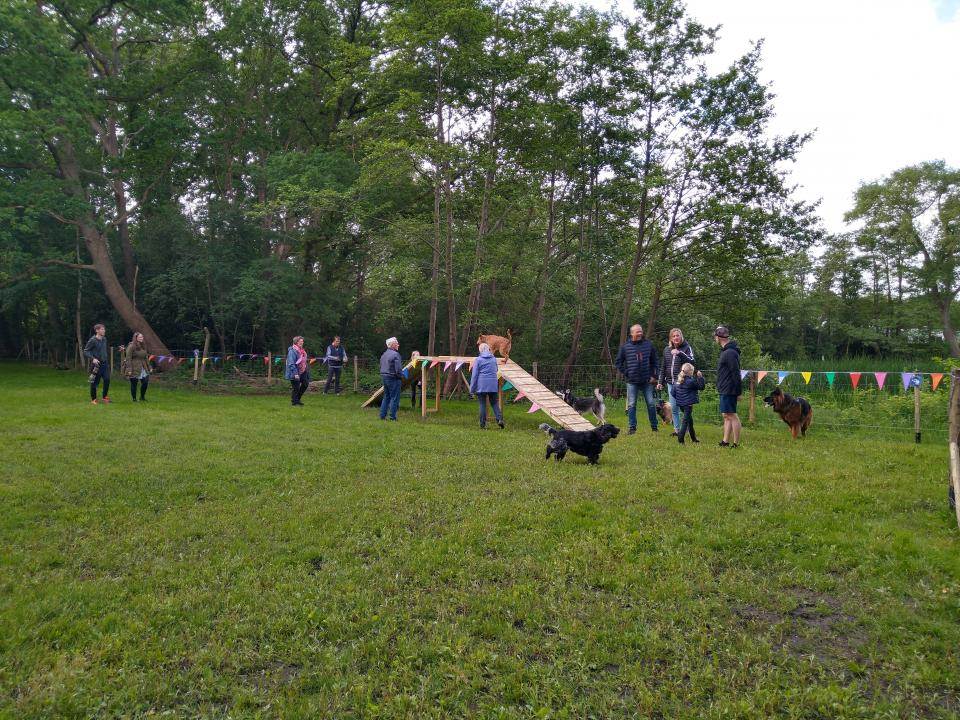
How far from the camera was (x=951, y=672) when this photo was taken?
8.82 ft

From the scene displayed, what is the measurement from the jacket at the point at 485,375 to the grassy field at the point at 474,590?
153 inches

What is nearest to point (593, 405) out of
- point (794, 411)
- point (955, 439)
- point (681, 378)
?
point (681, 378)

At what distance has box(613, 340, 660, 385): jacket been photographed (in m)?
9.77

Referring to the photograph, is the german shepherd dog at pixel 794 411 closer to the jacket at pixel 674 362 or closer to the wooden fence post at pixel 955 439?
the jacket at pixel 674 362

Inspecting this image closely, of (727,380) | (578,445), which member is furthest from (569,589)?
(727,380)

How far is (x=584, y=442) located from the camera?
732 cm

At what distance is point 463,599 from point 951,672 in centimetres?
241

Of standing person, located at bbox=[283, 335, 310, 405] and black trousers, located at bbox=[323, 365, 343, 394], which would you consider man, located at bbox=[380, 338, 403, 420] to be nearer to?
standing person, located at bbox=[283, 335, 310, 405]

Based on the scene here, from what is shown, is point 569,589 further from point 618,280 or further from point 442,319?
point 442,319

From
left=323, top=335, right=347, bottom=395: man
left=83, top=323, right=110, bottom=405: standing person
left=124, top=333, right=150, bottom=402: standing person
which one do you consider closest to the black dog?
left=83, top=323, right=110, bottom=405: standing person

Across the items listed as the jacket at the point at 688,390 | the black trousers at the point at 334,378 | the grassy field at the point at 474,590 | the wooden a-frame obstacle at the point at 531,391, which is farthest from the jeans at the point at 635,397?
the black trousers at the point at 334,378

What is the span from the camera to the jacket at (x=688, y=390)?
29.1 feet

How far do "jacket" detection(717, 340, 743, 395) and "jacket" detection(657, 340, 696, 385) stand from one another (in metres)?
0.57

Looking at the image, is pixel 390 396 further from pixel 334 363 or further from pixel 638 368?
pixel 334 363
